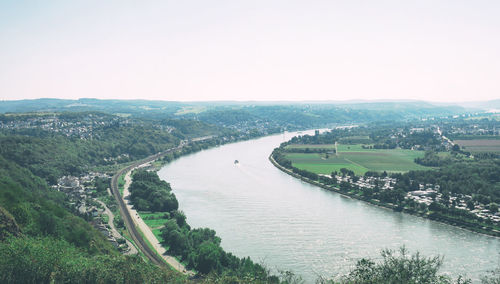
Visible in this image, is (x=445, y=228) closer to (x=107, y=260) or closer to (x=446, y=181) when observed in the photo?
(x=446, y=181)

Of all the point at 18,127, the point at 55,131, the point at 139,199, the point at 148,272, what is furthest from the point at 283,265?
the point at 18,127

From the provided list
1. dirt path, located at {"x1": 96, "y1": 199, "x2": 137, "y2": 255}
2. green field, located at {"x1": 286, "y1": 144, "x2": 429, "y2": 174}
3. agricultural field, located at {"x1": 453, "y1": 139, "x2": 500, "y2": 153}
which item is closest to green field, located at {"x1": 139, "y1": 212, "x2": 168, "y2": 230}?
dirt path, located at {"x1": 96, "y1": 199, "x2": 137, "y2": 255}

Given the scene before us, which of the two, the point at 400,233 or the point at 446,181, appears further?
the point at 446,181

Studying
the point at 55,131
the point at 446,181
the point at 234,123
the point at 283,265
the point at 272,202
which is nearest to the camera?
the point at 283,265

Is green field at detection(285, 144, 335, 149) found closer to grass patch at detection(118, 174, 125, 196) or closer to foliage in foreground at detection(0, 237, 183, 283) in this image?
grass patch at detection(118, 174, 125, 196)

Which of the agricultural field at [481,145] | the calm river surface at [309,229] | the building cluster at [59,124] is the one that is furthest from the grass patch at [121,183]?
the agricultural field at [481,145]

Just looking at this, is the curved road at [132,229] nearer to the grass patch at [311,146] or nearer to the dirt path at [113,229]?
the dirt path at [113,229]
